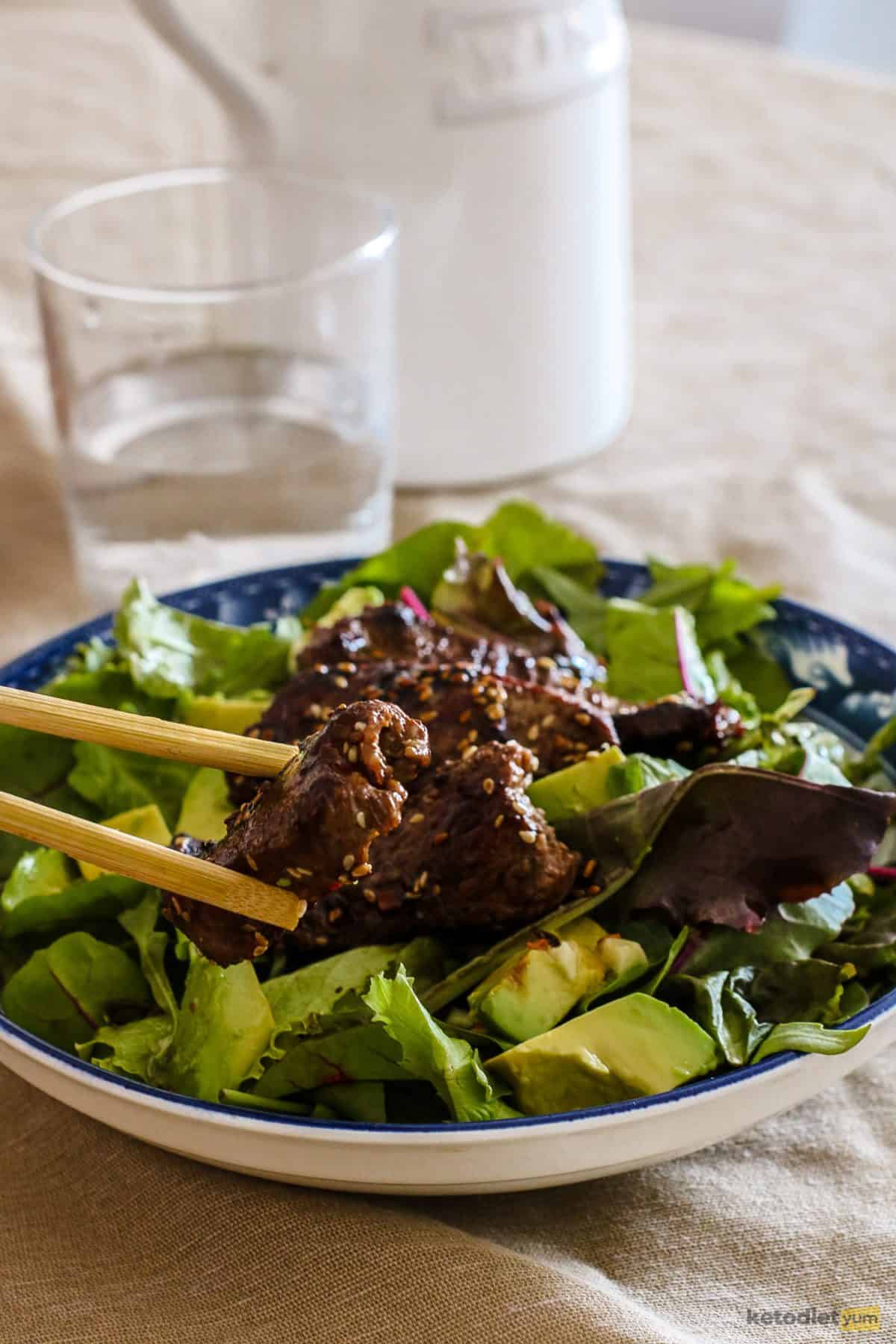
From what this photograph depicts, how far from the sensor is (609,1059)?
4.16 ft

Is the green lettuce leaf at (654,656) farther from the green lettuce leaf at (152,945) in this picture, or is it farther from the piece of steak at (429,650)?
the green lettuce leaf at (152,945)

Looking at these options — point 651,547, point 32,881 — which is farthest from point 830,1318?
point 651,547

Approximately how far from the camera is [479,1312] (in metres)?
1.21

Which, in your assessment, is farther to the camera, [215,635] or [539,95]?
[539,95]

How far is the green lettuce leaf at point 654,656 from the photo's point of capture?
176cm

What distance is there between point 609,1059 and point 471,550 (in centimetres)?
87

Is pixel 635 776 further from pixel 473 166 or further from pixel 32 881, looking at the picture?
pixel 473 166

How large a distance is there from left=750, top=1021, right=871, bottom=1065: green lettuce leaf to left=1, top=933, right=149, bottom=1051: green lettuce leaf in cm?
56

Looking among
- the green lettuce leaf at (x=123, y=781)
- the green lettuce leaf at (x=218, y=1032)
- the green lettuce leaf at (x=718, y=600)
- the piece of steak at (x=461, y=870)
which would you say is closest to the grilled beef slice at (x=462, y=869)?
the piece of steak at (x=461, y=870)

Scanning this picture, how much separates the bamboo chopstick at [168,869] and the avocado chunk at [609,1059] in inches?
10.0

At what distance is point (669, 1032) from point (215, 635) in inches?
32.1

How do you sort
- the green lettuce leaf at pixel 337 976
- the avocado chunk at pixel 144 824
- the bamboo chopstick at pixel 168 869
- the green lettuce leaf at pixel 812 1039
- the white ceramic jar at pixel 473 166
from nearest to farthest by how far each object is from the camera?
the bamboo chopstick at pixel 168 869
the green lettuce leaf at pixel 812 1039
the green lettuce leaf at pixel 337 976
the avocado chunk at pixel 144 824
the white ceramic jar at pixel 473 166

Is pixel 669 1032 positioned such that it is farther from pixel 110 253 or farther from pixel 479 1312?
pixel 110 253

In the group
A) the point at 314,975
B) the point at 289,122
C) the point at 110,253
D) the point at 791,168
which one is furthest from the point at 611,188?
the point at 314,975
